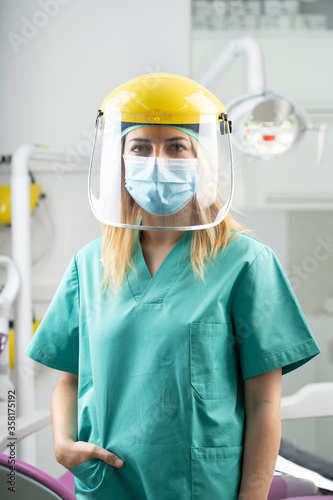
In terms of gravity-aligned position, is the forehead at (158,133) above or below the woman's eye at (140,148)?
above

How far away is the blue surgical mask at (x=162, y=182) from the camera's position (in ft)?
2.15

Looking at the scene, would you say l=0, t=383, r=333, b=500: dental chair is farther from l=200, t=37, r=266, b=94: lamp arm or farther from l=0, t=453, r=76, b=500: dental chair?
l=200, t=37, r=266, b=94: lamp arm

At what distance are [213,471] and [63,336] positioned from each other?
0.31 metres

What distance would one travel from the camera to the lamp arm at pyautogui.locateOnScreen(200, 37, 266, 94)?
1159 mm

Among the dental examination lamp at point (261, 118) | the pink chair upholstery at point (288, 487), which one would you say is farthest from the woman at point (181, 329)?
the pink chair upholstery at point (288, 487)

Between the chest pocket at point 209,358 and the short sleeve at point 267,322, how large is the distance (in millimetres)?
29

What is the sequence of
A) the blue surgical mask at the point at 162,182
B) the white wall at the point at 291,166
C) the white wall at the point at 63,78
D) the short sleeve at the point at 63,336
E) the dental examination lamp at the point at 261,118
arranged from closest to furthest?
the blue surgical mask at the point at 162,182 < the short sleeve at the point at 63,336 < the dental examination lamp at the point at 261,118 < the white wall at the point at 63,78 < the white wall at the point at 291,166

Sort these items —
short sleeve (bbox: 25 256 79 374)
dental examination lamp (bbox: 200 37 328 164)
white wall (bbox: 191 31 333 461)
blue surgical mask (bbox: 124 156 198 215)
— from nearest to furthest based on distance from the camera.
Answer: blue surgical mask (bbox: 124 156 198 215), short sleeve (bbox: 25 256 79 374), dental examination lamp (bbox: 200 37 328 164), white wall (bbox: 191 31 333 461)

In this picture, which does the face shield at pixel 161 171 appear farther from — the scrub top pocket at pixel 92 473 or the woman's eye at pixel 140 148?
the scrub top pocket at pixel 92 473

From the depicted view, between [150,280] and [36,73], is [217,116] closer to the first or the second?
[150,280]

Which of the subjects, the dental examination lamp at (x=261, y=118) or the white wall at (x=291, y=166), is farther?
the white wall at (x=291, y=166)

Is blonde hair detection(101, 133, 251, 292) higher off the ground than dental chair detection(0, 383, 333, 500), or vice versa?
blonde hair detection(101, 133, 251, 292)

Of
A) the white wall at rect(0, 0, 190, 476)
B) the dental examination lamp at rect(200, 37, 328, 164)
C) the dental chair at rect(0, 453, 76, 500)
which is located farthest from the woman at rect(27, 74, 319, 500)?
the white wall at rect(0, 0, 190, 476)

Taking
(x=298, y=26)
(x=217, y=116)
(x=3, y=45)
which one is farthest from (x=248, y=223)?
(x=217, y=116)
